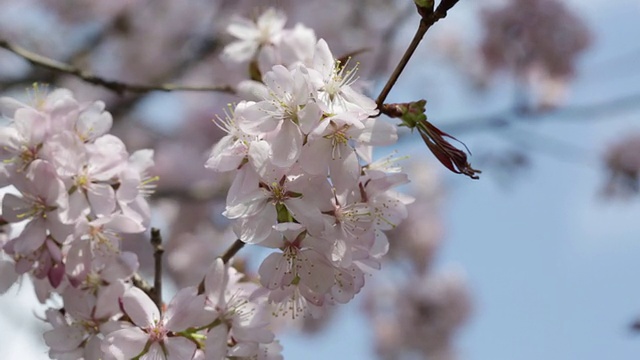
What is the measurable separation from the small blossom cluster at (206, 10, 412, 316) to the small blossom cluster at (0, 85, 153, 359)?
0.91 feet

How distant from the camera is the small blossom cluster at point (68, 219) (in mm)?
1410

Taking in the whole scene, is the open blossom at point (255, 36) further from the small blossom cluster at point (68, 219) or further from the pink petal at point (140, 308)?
the pink petal at point (140, 308)

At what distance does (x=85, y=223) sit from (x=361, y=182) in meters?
0.52

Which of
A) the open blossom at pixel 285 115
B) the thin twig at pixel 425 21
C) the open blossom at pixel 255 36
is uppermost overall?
the open blossom at pixel 255 36

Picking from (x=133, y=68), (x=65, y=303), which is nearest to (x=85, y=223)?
(x=65, y=303)

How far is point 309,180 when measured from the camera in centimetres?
125

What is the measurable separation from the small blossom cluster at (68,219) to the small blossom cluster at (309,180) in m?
0.28

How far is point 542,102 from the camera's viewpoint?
14.2ft

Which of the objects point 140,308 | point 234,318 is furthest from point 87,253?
point 234,318

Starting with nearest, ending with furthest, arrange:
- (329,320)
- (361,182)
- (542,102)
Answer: (361,182) < (542,102) < (329,320)

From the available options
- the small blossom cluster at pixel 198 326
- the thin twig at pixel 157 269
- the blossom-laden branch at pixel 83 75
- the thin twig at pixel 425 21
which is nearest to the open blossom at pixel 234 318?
the small blossom cluster at pixel 198 326

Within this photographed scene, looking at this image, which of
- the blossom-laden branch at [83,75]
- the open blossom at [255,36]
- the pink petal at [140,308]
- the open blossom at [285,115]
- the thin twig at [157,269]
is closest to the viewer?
the open blossom at [285,115]

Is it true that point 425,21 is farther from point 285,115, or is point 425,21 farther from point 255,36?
point 255,36

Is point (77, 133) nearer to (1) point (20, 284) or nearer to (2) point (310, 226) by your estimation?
(1) point (20, 284)
